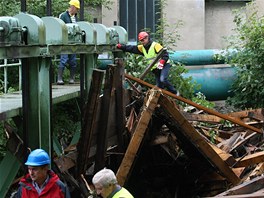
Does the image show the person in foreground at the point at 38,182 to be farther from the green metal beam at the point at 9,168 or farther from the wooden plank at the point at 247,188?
the green metal beam at the point at 9,168

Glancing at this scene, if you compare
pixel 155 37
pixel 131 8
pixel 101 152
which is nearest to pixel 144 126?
pixel 101 152

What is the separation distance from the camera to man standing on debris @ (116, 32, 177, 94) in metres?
11.6

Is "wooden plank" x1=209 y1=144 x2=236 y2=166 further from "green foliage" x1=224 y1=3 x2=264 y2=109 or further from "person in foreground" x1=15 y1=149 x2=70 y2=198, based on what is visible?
"green foliage" x1=224 y1=3 x2=264 y2=109

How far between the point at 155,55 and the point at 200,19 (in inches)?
262

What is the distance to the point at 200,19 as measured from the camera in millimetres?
18203

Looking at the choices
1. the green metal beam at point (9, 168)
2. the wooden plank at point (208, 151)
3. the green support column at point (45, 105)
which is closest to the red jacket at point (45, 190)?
the green support column at point (45, 105)

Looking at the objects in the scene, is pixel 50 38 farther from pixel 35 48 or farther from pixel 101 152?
pixel 101 152

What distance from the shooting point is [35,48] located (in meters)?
6.61

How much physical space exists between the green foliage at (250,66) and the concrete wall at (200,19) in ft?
9.17

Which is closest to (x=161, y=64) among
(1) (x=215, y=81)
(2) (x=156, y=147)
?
(2) (x=156, y=147)

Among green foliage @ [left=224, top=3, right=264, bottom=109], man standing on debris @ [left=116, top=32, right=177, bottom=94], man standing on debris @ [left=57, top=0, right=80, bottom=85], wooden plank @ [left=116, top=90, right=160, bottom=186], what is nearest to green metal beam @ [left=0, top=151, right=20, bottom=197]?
wooden plank @ [left=116, top=90, right=160, bottom=186]

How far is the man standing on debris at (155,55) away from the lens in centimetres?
1165

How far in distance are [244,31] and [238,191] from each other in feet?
31.9

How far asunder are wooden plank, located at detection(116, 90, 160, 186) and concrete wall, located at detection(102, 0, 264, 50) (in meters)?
9.32
